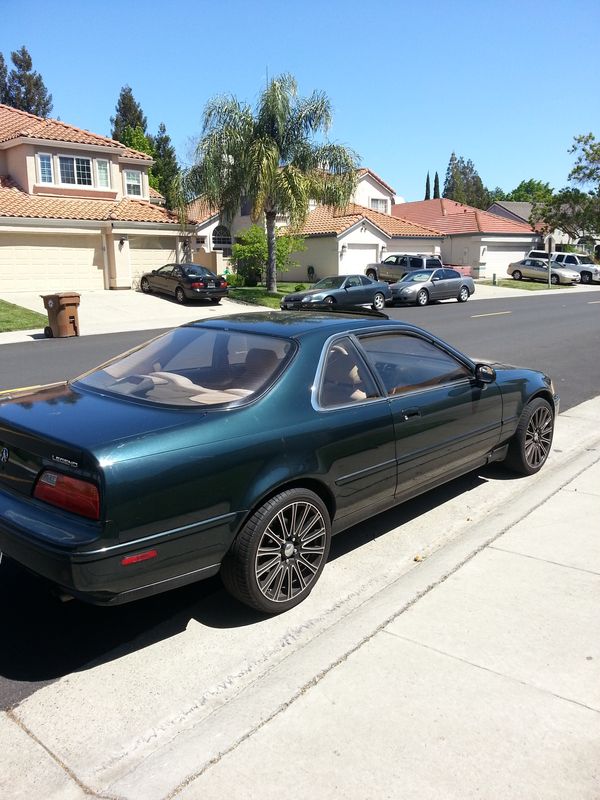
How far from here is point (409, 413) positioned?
4312 millimetres

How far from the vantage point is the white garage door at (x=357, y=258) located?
36438 millimetres

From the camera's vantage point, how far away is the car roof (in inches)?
165

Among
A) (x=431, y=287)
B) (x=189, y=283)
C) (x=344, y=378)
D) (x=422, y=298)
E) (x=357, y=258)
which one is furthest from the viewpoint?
(x=357, y=258)

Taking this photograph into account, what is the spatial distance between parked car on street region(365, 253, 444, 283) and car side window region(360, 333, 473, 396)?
2830 cm

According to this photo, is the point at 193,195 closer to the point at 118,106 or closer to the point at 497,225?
the point at 497,225

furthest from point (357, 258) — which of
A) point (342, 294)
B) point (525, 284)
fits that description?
point (342, 294)

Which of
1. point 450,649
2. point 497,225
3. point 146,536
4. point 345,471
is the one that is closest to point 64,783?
point 146,536

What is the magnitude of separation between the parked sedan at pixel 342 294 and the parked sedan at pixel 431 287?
1255 mm

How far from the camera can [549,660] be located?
10.4ft

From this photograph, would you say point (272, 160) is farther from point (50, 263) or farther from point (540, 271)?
point (540, 271)

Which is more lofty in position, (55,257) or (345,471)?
(55,257)

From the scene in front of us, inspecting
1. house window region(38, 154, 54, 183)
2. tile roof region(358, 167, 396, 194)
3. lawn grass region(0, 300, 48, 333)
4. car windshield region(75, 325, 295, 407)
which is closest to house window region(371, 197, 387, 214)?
tile roof region(358, 167, 396, 194)

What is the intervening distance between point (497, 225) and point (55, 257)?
1228 inches

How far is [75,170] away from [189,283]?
8.91m
